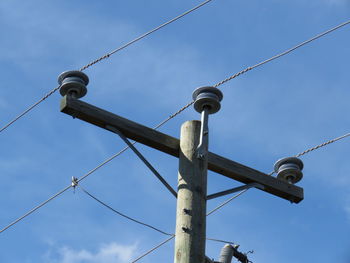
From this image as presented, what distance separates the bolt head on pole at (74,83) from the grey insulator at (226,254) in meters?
2.23

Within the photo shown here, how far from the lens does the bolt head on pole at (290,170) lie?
305 inches

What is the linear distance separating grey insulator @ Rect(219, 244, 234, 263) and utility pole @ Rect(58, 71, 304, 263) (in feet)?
3.19

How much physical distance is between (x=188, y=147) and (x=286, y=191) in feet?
3.81

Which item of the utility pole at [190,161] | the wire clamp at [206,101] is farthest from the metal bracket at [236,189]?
the wire clamp at [206,101]

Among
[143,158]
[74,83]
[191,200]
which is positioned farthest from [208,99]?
[74,83]

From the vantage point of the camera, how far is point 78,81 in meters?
7.16

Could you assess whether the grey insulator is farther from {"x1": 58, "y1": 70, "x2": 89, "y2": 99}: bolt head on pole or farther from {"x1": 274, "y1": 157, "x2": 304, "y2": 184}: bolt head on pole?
{"x1": 58, "y1": 70, "x2": 89, "y2": 99}: bolt head on pole

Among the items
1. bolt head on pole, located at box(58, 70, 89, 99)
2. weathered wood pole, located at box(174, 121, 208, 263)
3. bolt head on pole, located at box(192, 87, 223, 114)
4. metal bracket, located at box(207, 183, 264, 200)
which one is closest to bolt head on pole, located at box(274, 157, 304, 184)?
metal bracket, located at box(207, 183, 264, 200)

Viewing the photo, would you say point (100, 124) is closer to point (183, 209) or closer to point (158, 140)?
point (158, 140)

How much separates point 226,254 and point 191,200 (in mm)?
1818

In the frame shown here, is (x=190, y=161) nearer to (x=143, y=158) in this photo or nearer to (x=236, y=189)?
(x=143, y=158)

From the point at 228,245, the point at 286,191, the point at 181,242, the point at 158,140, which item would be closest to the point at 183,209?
the point at 181,242

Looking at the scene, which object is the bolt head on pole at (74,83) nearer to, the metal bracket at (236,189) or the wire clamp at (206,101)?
the wire clamp at (206,101)

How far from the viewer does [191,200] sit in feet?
21.7
